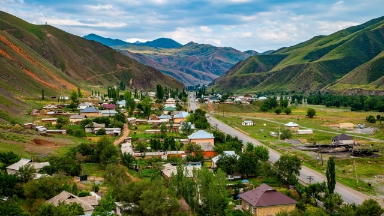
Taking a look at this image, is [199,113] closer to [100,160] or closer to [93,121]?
[93,121]

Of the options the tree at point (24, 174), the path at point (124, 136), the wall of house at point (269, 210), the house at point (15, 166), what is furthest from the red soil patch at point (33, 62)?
the wall of house at point (269, 210)

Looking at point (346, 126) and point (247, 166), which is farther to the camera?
point (346, 126)

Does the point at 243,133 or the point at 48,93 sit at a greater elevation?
the point at 48,93

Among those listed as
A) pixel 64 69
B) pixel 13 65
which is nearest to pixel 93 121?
pixel 13 65

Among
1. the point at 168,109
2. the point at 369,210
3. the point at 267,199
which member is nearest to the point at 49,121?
the point at 168,109

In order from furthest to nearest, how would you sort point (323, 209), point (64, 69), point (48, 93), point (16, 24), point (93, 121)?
point (16, 24) → point (64, 69) → point (48, 93) → point (93, 121) → point (323, 209)

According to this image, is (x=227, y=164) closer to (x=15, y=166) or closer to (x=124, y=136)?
(x=15, y=166)

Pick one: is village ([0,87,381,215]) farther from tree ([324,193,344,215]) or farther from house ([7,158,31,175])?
tree ([324,193,344,215])
